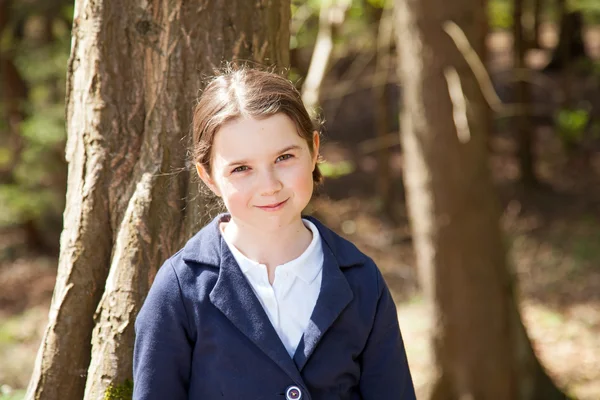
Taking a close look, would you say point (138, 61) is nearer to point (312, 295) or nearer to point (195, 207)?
point (195, 207)

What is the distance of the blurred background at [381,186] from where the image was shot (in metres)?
9.46

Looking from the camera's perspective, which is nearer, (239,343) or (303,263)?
(239,343)

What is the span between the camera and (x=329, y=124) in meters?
18.6

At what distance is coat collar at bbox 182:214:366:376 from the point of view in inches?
83.7

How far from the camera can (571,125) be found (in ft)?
42.4

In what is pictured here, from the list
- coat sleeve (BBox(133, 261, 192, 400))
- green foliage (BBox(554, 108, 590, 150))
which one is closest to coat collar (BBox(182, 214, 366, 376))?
coat sleeve (BBox(133, 261, 192, 400))

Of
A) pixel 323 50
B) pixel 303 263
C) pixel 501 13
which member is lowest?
pixel 303 263

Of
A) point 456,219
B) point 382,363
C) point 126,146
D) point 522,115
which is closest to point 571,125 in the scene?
point 522,115

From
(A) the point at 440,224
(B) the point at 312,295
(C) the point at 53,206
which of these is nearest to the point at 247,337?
(B) the point at 312,295

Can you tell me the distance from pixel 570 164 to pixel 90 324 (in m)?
15.6

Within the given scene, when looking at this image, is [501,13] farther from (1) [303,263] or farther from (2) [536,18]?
(1) [303,263]

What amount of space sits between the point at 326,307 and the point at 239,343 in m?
0.27

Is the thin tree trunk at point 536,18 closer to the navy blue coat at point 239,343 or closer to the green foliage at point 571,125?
the green foliage at point 571,125

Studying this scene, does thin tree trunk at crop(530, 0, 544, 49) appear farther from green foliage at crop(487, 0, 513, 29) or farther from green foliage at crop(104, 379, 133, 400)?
green foliage at crop(104, 379, 133, 400)
